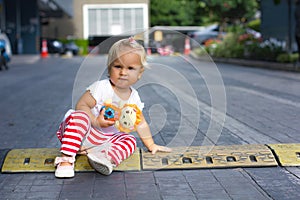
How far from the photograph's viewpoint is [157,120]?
525 centimetres

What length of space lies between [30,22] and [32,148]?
3350cm

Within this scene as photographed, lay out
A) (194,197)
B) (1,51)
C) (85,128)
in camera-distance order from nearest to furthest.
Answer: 1. (194,197)
2. (85,128)
3. (1,51)

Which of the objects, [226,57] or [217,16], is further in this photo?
[217,16]

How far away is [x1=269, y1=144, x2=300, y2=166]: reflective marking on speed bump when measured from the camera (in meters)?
4.27

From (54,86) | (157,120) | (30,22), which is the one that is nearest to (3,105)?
(54,86)

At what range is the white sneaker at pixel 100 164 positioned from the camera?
3.91 m

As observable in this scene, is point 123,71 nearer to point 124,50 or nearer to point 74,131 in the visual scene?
point 124,50

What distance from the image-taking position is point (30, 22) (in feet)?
122

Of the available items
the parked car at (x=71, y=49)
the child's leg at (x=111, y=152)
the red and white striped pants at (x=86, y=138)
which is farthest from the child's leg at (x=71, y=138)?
the parked car at (x=71, y=49)

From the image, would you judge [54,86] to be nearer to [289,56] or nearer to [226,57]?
[289,56]

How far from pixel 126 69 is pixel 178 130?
206cm

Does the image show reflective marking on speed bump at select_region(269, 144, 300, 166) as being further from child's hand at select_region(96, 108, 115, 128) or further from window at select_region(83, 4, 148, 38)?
window at select_region(83, 4, 148, 38)

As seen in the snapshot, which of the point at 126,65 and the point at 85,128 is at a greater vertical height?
the point at 126,65

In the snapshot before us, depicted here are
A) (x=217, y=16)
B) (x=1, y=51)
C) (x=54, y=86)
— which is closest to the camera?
(x=54, y=86)
